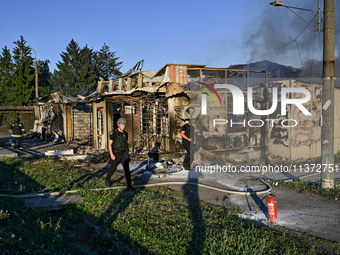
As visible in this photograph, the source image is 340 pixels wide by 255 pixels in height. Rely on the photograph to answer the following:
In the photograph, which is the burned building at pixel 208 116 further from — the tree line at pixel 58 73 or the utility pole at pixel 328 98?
the tree line at pixel 58 73

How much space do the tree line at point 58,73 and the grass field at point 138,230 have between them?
4104cm

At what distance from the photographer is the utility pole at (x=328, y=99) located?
25.7 ft

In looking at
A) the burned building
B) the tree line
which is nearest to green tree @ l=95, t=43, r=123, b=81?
the tree line

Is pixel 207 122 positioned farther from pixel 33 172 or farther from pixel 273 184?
pixel 33 172

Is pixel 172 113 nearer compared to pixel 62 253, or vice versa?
pixel 62 253

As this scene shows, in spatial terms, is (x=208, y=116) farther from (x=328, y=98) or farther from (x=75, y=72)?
(x=75, y=72)

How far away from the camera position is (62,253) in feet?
12.3

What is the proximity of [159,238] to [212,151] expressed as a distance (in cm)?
924

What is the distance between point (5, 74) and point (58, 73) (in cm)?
859

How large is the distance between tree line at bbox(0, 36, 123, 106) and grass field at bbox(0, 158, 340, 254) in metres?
41.0

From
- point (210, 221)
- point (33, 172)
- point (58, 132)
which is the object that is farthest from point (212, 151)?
point (58, 132)

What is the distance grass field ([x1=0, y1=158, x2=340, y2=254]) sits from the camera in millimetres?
3947

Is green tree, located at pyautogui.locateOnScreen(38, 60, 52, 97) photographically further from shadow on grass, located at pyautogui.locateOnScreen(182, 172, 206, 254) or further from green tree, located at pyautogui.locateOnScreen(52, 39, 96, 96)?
shadow on grass, located at pyautogui.locateOnScreen(182, 172, 206, 254)

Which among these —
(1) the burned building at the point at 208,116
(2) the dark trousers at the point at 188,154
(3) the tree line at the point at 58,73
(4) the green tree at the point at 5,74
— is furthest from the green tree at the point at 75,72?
(2) the dark trousers at the point at 188,154
